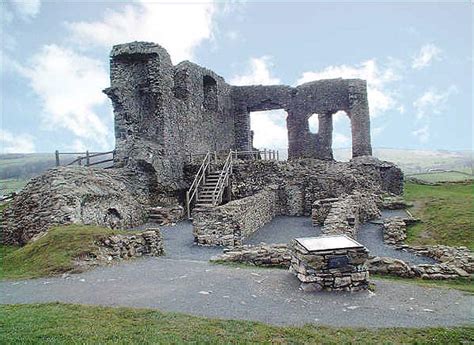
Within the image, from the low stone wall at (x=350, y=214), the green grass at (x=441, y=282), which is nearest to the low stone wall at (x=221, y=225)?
the low stone wall at (x=350, y=214)

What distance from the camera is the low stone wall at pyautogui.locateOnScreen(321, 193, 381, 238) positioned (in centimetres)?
1602

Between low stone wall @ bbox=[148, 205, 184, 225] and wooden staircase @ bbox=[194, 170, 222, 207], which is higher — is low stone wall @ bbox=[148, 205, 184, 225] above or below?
below

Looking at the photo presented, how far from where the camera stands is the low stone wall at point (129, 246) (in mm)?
12993

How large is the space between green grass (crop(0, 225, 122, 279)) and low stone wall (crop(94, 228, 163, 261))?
0.30 metres

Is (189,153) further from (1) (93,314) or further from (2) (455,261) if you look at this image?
(1) (93,314)

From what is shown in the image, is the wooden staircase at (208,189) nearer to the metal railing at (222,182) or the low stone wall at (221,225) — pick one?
the metal railing at (222,182)

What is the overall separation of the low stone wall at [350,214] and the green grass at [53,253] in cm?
768

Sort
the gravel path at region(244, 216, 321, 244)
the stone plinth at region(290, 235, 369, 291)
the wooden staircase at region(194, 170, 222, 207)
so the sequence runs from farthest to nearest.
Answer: the wooden staircase at region(194, 170, 222, 207) → the gravel path at region(244, 216, 321, 244) → the stone plinth at region(290, 235, 369, 291)

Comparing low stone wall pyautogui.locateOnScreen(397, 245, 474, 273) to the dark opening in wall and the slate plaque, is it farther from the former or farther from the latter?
the dark opening in wall

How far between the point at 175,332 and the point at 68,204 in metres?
11.1

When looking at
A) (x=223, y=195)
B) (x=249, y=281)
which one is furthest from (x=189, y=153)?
(x=249, y=281)

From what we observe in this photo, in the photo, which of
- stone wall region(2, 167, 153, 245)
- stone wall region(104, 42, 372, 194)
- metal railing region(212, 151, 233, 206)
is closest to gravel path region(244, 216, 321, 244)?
metal railing region(212, 151, 233, 206)

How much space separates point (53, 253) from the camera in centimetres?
1261

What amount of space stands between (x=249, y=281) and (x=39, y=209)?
10287 mm
